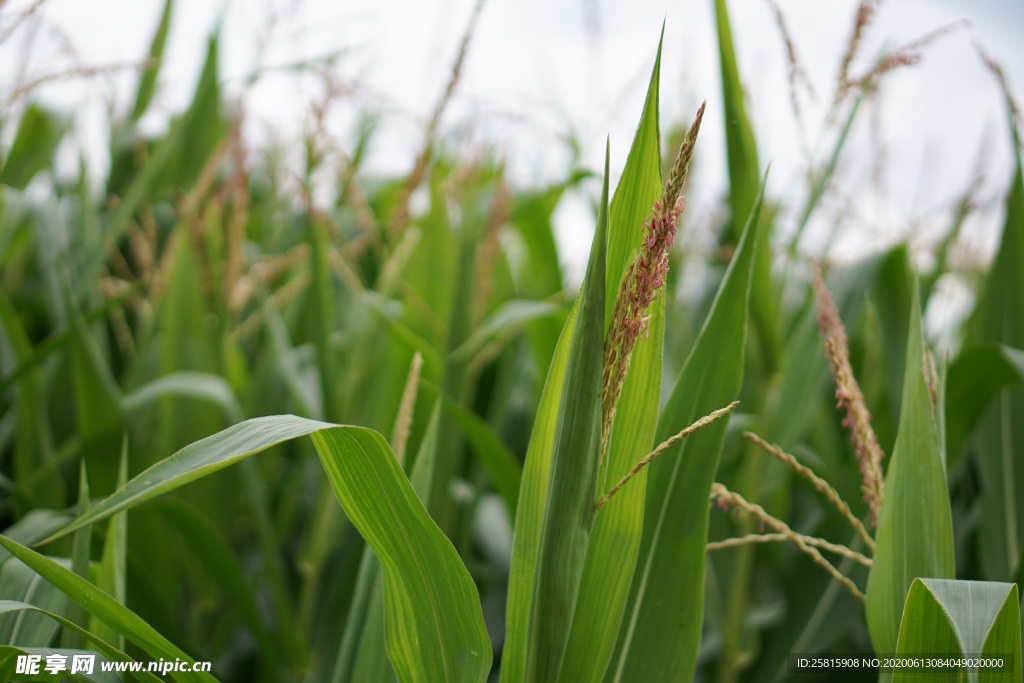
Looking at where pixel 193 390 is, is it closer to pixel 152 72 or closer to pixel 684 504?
pixel 684 504

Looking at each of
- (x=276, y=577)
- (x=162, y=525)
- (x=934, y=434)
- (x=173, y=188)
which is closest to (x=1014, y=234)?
(x=934, y=434)

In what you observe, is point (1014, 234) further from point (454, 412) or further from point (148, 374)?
point (148, 374)

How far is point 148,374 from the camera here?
0.82m

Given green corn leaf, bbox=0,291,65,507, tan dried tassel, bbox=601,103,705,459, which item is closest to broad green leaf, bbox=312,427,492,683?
tan dried tassel, bbox=601,103,705,459

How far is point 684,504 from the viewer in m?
0.39

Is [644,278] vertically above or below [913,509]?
above

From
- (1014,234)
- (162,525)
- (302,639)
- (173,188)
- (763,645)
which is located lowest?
(763,645)

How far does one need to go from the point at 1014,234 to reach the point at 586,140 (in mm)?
595

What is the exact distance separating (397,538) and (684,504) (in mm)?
189

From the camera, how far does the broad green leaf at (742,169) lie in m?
0.54

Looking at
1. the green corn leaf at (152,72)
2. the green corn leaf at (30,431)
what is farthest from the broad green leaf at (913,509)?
the green corn leaf at (152,72)

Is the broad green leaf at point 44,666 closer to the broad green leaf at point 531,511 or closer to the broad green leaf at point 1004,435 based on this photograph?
the broad green leaf at point 531,511

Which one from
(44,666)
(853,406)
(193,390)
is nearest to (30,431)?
(193,390)

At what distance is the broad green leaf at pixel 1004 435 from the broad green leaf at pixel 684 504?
0.44 meters
